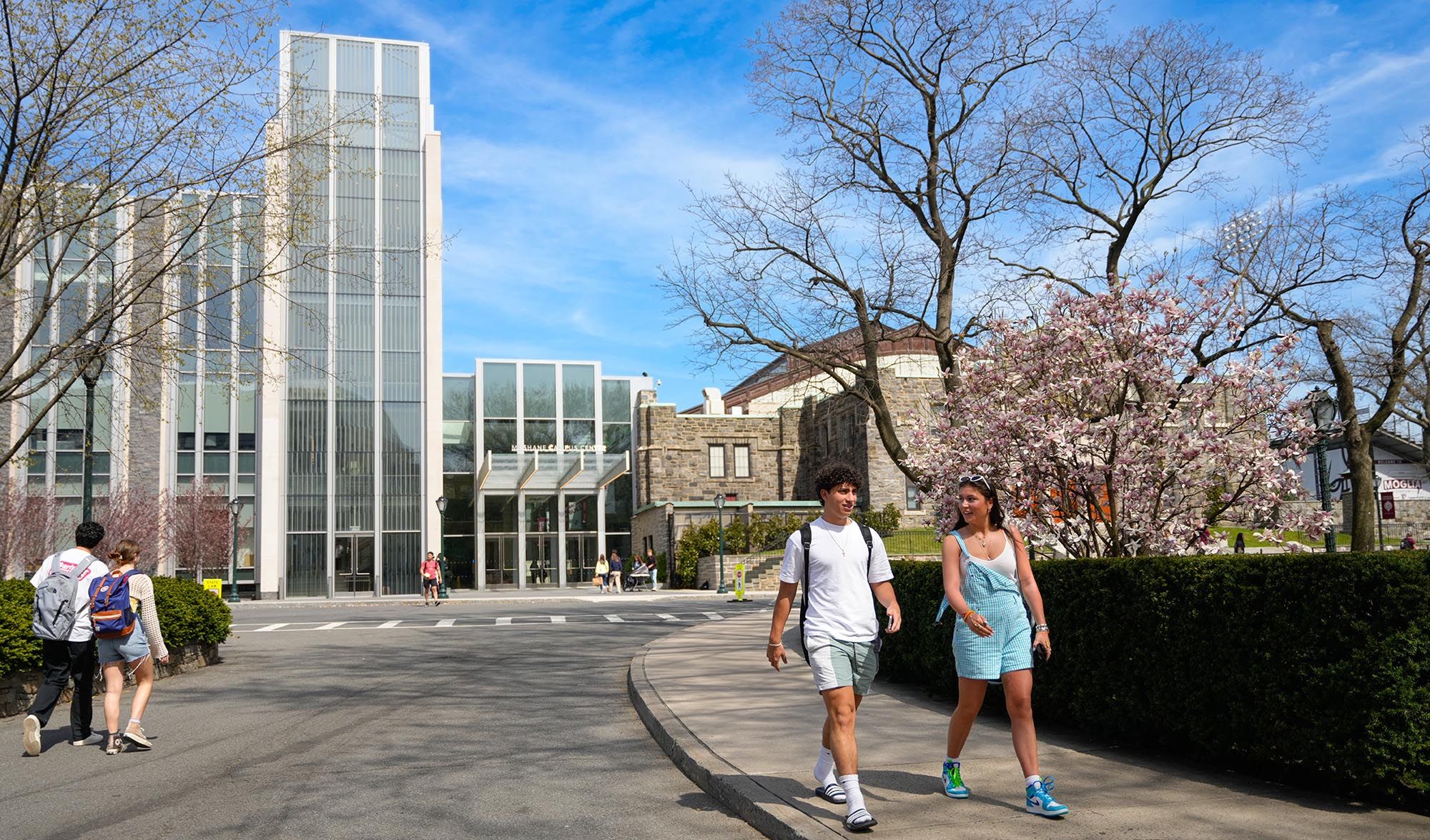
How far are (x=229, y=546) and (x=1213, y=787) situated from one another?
47123 millimetres

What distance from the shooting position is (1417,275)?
16.0m

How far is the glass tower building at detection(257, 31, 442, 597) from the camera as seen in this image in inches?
1828

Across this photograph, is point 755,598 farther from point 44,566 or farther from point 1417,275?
point 44,566

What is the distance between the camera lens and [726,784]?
6.48 meters

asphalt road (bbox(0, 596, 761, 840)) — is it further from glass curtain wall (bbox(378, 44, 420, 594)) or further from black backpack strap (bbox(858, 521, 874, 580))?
glass curtain wall (bbox(378, 44, 420, 594))

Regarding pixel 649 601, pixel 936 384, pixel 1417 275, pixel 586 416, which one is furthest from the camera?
pixel 586 416

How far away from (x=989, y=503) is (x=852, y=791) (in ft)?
5.85

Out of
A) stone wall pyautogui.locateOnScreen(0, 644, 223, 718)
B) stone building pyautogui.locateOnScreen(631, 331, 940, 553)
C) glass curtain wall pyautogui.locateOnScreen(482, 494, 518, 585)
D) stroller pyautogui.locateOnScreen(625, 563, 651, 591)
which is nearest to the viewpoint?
stone wall pyautogui.locateOnScreen(0, 644, 223, 718)

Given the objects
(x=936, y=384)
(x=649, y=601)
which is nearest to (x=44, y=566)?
(x=649, y=601)

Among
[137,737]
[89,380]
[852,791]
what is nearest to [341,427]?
[89,380]

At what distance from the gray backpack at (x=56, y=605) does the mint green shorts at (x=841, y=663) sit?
6379mm

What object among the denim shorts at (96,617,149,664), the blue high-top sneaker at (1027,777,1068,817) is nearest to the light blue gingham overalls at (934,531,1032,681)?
the blue high-top sneaker at (1027,777,1068,817)

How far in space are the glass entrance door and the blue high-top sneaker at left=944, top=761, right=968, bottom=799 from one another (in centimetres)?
4455

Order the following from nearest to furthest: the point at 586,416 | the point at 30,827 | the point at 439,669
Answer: the point at 30,827, the point at 439,669, the point at 586,416
